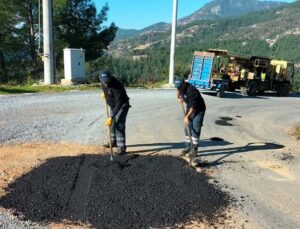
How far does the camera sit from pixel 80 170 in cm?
812

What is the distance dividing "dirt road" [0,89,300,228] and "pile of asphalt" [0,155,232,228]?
16.2 inches

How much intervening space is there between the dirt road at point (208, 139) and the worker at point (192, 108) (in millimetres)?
593

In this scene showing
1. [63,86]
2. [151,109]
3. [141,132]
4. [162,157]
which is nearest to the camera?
[162,157]

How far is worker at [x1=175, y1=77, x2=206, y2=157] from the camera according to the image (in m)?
8.96

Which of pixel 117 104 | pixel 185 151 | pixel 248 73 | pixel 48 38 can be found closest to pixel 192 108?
pixel 185 151

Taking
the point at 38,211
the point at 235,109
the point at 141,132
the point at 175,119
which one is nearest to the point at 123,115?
the point at 141,132

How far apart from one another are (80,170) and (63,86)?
515 inches

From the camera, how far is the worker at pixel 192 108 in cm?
896

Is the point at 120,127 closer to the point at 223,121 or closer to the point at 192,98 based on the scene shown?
the point at 192,98

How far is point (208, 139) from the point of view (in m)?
11.5

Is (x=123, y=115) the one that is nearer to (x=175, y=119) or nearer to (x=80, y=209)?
(x=80, y=209)

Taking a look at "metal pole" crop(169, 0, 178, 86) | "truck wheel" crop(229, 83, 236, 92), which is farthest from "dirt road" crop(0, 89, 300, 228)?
"metal pole" crop(169, 0, 178, 86)

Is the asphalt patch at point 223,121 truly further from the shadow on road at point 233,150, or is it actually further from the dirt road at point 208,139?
the shadow on road at point 233,150

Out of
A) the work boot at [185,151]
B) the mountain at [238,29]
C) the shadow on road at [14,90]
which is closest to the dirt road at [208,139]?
the work boot at [185,151]
